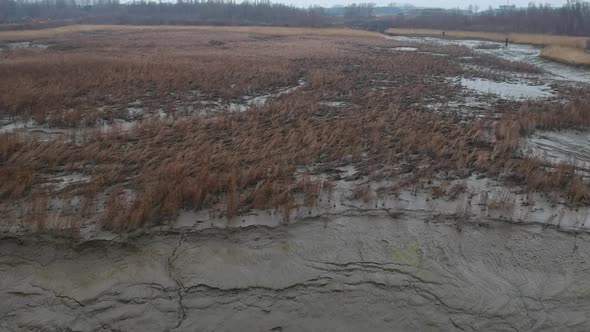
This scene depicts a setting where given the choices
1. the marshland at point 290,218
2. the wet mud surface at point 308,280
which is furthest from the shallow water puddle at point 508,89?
the wet mud surface at point 308,280

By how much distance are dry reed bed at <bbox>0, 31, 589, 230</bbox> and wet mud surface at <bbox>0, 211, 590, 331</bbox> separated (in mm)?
767

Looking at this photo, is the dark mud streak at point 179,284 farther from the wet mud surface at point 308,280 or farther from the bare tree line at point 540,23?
the bare tree line at point 540,23

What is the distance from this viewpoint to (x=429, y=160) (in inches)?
353

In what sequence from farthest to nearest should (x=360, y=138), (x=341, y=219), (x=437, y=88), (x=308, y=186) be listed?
(x=437, y=88) → (x=360, y=138) → (x=308, y=186) → (x=341, y=219)

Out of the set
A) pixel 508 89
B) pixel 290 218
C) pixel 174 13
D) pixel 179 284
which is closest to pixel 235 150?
pixel 290 218

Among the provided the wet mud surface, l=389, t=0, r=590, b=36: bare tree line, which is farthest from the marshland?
l=389, t=0, r=590, b=36: bare tree line

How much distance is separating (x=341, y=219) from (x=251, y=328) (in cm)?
259

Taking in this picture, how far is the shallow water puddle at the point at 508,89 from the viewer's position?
17.2 meters

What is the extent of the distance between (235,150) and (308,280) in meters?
4.61

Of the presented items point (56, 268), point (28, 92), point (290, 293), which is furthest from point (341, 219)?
point (28, 92)

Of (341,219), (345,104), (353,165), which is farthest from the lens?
(345,104)

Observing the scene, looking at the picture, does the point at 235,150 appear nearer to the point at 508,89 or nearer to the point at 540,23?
the point at 508,89

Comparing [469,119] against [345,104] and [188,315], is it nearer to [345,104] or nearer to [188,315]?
[345,104]

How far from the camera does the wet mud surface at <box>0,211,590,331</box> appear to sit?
456 centimetres
